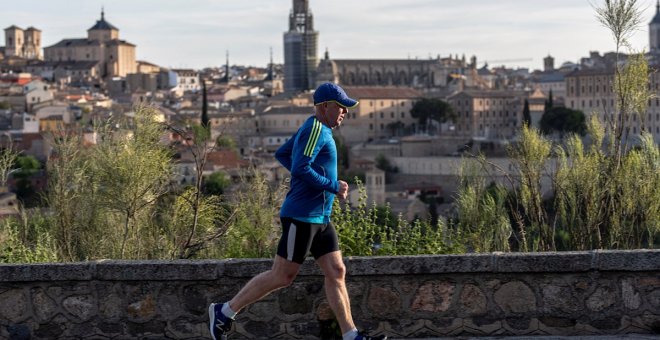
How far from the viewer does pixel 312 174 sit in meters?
5.12

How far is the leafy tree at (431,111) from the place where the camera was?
101m

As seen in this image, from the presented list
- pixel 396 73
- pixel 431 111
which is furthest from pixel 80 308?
pixel 396 73

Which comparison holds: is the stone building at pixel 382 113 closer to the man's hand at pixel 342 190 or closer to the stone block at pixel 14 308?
the stone block at pixel 14 308

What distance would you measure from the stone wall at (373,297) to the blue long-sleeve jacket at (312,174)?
519 millimetres

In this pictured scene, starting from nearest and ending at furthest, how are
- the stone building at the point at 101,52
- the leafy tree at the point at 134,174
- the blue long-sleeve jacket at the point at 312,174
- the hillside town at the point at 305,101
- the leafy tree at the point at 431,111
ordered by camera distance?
the blue long-sleeve jacket at the point at 312,174 < the leafy tree at the point at 134,174 < the hillside town at the point at 305,101 < the leafy tree at the point at 431,111 < the stone building at the point at 101,52

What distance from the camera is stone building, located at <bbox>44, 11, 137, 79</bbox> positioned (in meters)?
133

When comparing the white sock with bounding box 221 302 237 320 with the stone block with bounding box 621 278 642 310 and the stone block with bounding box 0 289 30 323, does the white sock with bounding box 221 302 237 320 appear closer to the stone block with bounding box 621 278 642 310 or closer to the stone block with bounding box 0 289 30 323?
the stone block with bounding box 0 289 30 323

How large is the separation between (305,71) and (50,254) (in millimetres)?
132666

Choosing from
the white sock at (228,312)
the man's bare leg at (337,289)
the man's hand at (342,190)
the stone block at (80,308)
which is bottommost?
the stone block at (80,308)

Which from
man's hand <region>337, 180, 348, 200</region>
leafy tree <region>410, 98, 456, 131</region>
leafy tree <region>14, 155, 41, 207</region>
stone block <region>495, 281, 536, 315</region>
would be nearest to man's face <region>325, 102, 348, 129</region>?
man's hand <region>337, 180, 348, 200</region>

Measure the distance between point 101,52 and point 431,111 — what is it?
4515cm

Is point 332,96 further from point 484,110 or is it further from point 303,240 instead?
point 484,110

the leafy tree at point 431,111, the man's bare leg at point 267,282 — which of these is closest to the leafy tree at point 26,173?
the man's bare leg at point 267,282

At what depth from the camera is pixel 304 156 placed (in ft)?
16.9
